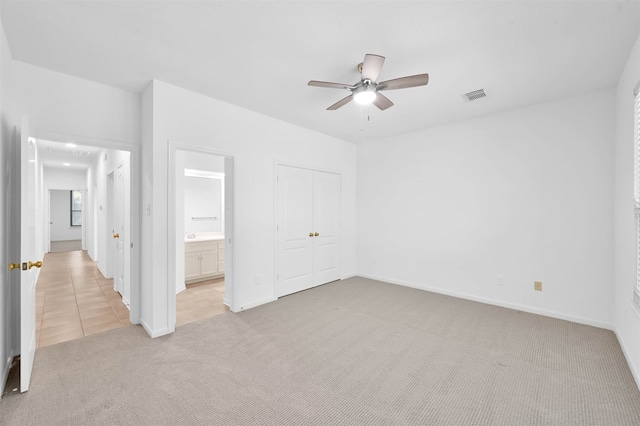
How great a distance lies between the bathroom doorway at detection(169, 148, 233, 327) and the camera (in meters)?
3.77

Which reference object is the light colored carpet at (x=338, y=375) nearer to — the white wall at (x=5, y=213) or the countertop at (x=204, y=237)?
the white wall at (x=5, y=213)

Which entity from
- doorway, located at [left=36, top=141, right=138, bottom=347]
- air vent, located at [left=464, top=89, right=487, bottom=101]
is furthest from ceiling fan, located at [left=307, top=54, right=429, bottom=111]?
doorway, located at [left=36, top=141, right=138, bottom=347]

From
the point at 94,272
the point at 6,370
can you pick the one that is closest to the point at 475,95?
the point at 6,370

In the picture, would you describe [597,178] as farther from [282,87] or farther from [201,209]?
[201,209]

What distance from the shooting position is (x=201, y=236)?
224 inches

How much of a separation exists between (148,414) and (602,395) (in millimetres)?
3201

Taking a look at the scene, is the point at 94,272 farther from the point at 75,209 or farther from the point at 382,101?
the point at 75,209

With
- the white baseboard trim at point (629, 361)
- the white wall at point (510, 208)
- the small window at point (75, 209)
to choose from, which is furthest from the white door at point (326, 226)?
A: the small window at point (75, 209)

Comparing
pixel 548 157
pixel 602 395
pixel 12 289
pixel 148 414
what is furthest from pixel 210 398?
pixel 548 157

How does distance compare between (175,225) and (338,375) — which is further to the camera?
(175,225)

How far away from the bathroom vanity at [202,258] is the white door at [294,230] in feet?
5.67

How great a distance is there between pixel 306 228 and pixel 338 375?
9.00ft

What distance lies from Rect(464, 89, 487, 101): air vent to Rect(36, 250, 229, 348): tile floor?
13.6 feet

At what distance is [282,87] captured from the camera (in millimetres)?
3137
